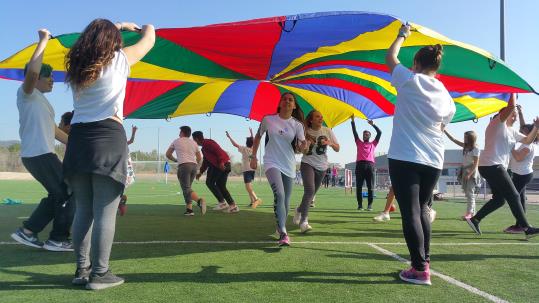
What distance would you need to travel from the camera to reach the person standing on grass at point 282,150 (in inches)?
178

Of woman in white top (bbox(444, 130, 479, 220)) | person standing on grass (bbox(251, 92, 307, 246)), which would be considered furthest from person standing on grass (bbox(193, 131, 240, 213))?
woman in white top (bbox(444, 130, 479, 220))

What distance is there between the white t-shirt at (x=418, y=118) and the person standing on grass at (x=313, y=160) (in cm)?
237

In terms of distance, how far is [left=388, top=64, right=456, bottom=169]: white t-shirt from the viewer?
3.10m

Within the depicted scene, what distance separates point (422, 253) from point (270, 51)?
337 cm

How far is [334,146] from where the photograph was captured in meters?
5.67

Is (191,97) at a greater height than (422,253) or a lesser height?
greater

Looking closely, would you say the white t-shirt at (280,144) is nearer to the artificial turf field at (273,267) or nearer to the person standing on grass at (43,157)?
the artificial turf field at (273,267)

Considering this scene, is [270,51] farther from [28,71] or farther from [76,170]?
[76,170]

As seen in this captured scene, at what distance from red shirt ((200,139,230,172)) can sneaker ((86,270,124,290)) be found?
225 inches

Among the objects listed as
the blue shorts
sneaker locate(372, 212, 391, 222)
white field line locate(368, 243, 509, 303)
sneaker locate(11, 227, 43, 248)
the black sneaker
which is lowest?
sneaker locate(11, 227, 43, 248)

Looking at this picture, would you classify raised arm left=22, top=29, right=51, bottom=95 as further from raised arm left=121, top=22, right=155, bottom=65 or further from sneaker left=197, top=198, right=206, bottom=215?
sneaker left=197, top=198, right=206, bottom=215

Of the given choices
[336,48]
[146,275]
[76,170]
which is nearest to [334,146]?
[336,48]

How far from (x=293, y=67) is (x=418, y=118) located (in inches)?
142

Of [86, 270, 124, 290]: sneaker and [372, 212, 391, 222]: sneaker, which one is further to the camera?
[372, 212, 391, 222]: sneaker
